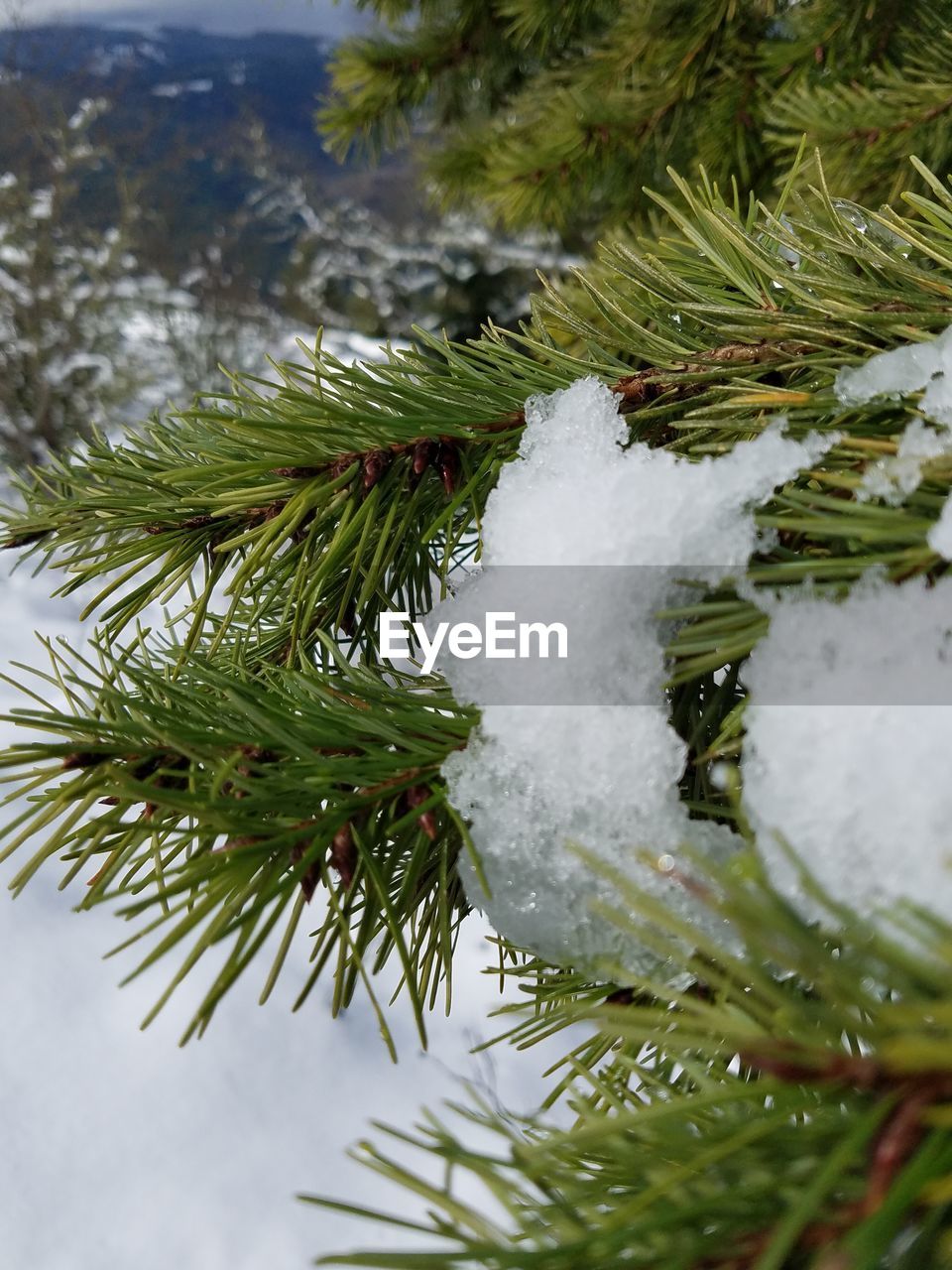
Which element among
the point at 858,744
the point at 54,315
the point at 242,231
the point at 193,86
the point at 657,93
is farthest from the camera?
the point at 193,86

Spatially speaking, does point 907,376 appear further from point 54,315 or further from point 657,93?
point 54,315

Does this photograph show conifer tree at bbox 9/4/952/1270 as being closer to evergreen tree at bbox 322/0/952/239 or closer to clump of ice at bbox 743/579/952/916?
clump of ice at bbox 743/579/952/916

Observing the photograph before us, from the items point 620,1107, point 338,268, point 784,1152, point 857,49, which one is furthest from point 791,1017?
point 338,268

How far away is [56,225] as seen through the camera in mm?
5602

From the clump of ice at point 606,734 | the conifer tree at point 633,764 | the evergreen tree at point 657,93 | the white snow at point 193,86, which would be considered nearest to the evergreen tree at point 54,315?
the evergreen tree at point 657,93

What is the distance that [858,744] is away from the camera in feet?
0.78

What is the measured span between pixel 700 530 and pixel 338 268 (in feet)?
43.8

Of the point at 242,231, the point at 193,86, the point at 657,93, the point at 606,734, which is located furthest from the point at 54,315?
the point at 193,86

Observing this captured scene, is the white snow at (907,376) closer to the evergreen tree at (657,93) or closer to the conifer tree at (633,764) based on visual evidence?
the conifer tree at (633,764)

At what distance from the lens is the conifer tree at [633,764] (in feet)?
0.60

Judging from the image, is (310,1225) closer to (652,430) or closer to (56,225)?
Answer: (652,430)

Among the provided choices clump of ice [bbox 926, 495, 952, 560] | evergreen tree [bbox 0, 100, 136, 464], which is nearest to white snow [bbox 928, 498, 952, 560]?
clump of ice [bbox 926, 495, 952, 560]

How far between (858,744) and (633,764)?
87 mm

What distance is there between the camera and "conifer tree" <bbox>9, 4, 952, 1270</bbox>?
7.2 inches
